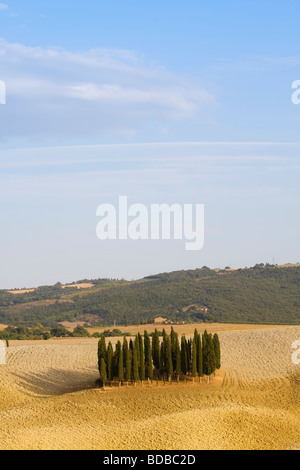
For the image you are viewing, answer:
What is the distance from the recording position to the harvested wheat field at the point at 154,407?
29.3m

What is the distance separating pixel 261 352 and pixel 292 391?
1132 cm

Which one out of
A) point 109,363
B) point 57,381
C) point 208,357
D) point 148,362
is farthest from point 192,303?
point 109,363

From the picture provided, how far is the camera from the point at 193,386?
3988cm

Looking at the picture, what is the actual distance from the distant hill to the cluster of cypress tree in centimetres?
6169

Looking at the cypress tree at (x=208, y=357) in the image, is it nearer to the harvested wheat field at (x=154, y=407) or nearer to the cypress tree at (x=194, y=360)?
the cypress tree at (x=194, y=360)

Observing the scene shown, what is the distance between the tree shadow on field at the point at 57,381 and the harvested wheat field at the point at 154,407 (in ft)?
0.25

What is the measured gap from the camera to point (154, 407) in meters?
35.0

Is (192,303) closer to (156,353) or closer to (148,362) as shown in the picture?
(156,353)

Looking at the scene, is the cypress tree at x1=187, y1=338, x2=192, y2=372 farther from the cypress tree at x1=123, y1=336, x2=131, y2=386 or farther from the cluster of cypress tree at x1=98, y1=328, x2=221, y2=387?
the cypress tree at x1=123, y1=336, x2=131, y2=386

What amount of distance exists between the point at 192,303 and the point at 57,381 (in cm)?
8101

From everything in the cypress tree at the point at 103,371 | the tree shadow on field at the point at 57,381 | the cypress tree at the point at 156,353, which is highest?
the cypress tree at the point at 156,353

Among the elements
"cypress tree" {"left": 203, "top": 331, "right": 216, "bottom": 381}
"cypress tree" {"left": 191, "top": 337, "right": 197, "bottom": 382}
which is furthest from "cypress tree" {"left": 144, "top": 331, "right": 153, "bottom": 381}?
"cypress tree" {"left": 203, "top": 331, "right": 216, "bottom": 381}

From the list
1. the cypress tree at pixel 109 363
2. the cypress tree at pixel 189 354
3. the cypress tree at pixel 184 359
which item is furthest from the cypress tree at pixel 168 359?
the cypress tree at pixel 109 363
